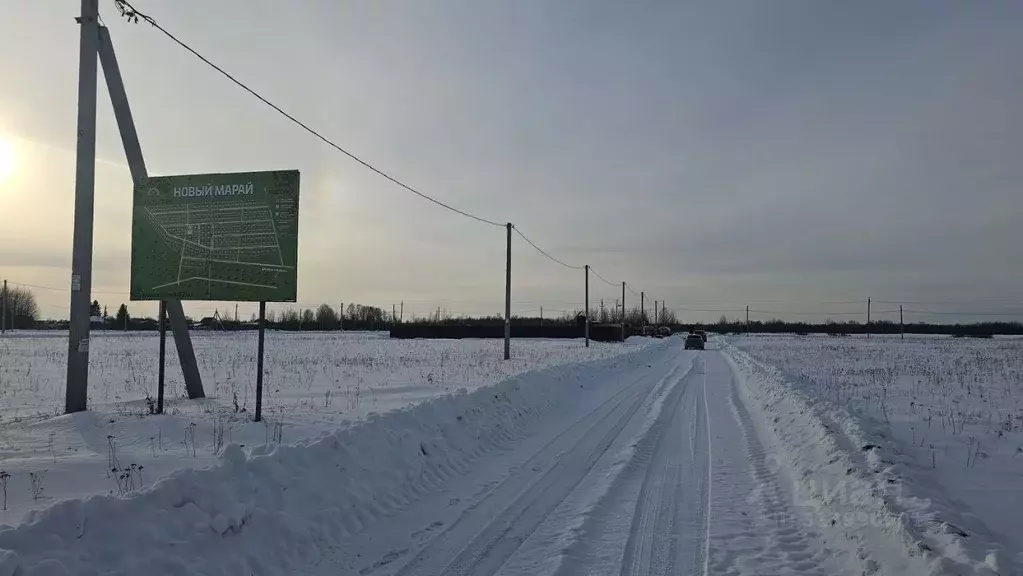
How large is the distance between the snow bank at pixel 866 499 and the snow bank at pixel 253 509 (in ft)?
14.6

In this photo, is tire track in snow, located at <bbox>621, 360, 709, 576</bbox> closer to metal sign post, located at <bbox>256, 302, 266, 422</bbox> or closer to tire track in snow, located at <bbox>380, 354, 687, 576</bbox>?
tire track in snow, located at <bbox>380, 354, 687, 576</bbox>

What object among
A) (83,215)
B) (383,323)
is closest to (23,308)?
(383,323)

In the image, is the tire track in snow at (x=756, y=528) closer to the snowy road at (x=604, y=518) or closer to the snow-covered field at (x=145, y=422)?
the snowy road at (x=604, y=518)

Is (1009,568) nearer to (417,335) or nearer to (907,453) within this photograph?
(907,453)

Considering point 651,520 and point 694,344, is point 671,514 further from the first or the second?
point 694,344

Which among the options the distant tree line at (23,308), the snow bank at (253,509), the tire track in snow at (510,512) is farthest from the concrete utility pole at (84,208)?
the distant tree line at (23,308)

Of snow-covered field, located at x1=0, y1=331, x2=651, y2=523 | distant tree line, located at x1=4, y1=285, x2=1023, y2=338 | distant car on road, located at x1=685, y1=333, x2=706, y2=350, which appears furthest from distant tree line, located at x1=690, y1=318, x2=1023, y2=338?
snow-covered field, located at x1=0, y1=331, x2=651, y2=523

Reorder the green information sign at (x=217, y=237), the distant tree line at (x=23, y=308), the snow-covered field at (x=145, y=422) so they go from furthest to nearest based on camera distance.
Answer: the distant tree line at (x=23, y=308), the green information sign at (x=217, y=237), the snow-covered field at (x=145, y=422)

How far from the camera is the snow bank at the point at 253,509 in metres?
4.32

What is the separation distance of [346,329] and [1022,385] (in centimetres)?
12040

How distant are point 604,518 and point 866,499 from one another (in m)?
2.64

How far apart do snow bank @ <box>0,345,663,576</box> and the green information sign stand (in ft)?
12.0

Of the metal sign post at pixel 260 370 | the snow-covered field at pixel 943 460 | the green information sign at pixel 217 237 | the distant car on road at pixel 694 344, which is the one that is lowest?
the distant car on road at pixel 694 344

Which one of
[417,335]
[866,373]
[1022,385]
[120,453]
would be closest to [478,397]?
[120,453]
